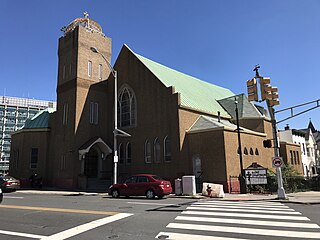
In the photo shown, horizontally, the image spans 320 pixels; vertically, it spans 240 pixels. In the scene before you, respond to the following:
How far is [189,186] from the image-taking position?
2042 centimetres

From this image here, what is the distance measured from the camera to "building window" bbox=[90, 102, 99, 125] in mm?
31953

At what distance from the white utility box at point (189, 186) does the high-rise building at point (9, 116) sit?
11242 cm

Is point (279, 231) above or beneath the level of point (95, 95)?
beneath

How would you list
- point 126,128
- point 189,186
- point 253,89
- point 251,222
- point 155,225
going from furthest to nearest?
point 126,128 < point 189,186 < point 253,89 < point 251,222 < point 155,225

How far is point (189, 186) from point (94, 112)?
1636 centimetres

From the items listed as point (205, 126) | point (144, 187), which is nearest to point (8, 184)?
point (144, 187)

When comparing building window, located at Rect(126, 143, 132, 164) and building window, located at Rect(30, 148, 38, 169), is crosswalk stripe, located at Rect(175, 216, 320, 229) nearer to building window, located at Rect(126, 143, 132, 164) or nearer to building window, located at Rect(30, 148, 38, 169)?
building window, located at Rect(126, 143, 132, 164)

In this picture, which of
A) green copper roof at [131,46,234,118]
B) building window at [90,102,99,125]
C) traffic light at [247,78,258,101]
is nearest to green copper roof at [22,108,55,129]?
building window at [90,102,99,125]

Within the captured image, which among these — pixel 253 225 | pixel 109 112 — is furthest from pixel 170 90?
pixel 253 225

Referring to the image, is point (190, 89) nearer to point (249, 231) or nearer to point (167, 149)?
point (167, 149)

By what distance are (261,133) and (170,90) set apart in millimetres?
10784

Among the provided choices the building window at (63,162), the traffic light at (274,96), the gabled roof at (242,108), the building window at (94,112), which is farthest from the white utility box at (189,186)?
the building window at (94,112)

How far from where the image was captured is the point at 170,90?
27422 mm

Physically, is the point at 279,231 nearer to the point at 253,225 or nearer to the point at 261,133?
the point at 253,225
